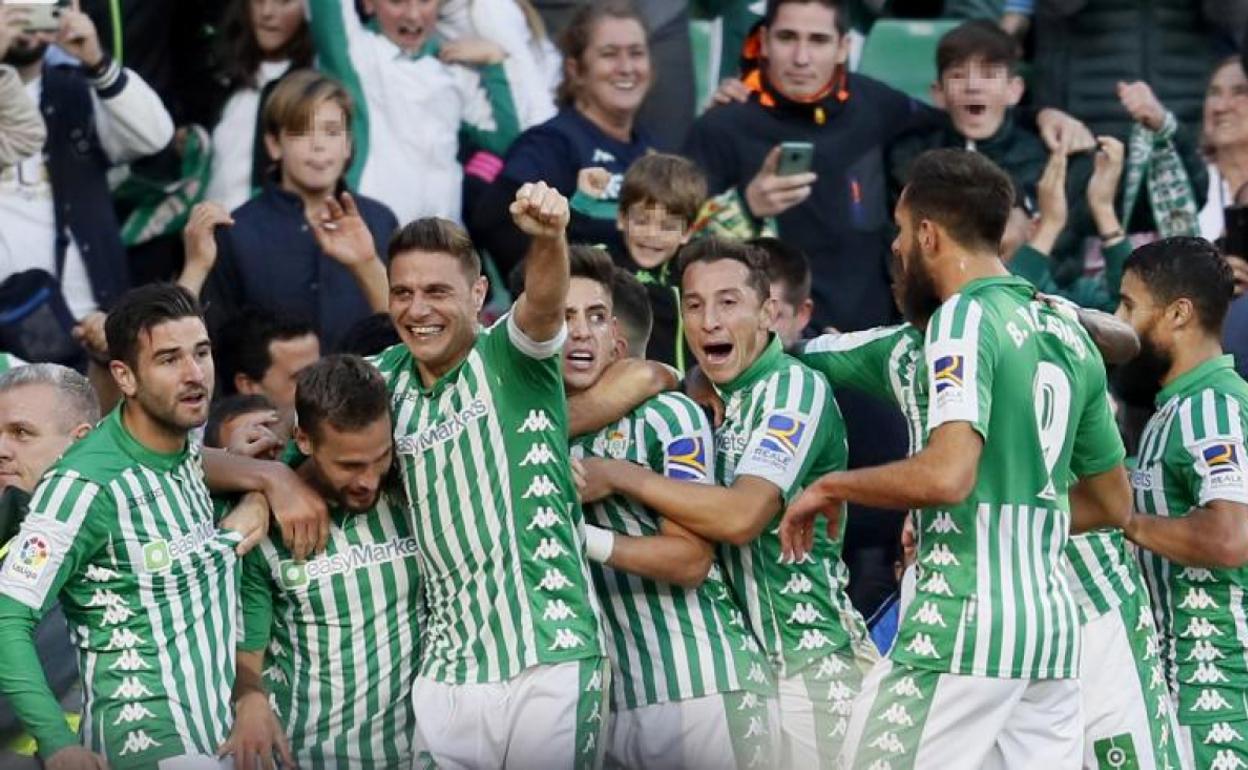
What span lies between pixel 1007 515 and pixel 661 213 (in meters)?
2.69

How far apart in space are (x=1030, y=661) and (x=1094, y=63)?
458cm

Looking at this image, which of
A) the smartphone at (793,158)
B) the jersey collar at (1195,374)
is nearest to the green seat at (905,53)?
the smartphone at (793,158)

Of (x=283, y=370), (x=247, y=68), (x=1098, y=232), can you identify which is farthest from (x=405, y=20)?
(x=1098, y=232)

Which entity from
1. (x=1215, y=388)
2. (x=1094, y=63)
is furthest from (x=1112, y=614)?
(x=1094, y=63)

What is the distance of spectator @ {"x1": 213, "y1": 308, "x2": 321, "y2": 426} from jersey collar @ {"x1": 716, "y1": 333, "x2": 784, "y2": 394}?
1.96 m

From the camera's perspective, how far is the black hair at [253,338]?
8.77m

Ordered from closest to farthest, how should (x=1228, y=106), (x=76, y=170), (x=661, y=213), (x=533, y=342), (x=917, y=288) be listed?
(x=533, y=342)
(x=917, y=288)
(x=661, y=213)
(x=76, y=170)
(x=1228, y=106)

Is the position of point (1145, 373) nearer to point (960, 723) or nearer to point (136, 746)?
point (960, 723)

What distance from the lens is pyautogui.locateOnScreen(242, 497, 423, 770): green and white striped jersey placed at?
23.3 ft

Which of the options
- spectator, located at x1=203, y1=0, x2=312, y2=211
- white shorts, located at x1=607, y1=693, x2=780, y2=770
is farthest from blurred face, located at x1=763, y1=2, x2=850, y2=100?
white shorts, located at x1=607, y1=693, x2=780, y2=770

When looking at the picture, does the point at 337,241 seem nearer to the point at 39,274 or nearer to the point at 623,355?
the point at 39,274

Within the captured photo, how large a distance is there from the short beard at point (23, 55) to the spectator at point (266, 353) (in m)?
1.42

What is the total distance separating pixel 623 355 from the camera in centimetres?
778

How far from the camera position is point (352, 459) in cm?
688
